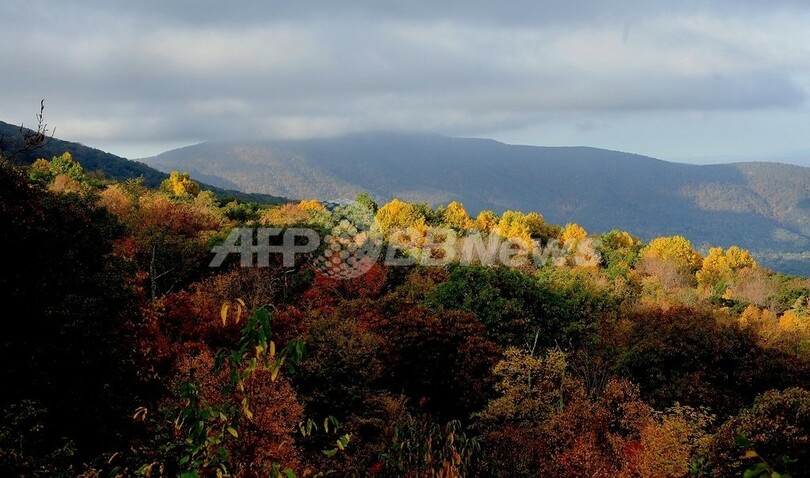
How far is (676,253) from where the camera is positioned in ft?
324

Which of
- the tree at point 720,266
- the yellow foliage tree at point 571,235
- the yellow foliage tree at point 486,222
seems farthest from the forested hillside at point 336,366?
the yellow foliage tree at point 486,222

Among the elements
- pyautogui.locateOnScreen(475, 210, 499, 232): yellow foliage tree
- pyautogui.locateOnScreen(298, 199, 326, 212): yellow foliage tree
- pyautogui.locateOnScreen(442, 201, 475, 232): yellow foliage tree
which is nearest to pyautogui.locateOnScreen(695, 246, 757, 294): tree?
pyautogui.locateOnScreen(475, 210, 499, 232): yellow foliage tree

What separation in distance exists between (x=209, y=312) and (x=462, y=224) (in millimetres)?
82936

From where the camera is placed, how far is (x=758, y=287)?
79.6 m

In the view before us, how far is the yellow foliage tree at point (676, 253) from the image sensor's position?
301 ft

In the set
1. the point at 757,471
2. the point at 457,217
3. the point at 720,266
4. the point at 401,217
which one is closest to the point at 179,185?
the point at 401,217

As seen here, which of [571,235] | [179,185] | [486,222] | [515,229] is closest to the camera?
[179,185]

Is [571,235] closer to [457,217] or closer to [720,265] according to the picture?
[457,217]

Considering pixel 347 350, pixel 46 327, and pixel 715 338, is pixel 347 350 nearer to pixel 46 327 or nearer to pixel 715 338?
pixel 46 327

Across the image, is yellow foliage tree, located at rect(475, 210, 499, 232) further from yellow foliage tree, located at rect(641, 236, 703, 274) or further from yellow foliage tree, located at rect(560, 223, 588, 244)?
yellow foliage tree, located at rect(641, 236, 703, 274)

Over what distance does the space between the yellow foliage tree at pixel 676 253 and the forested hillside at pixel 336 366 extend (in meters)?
40.6

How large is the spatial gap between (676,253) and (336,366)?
87916 mm

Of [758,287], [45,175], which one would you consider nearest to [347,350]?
[45,175]

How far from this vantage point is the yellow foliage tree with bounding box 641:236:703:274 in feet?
301
